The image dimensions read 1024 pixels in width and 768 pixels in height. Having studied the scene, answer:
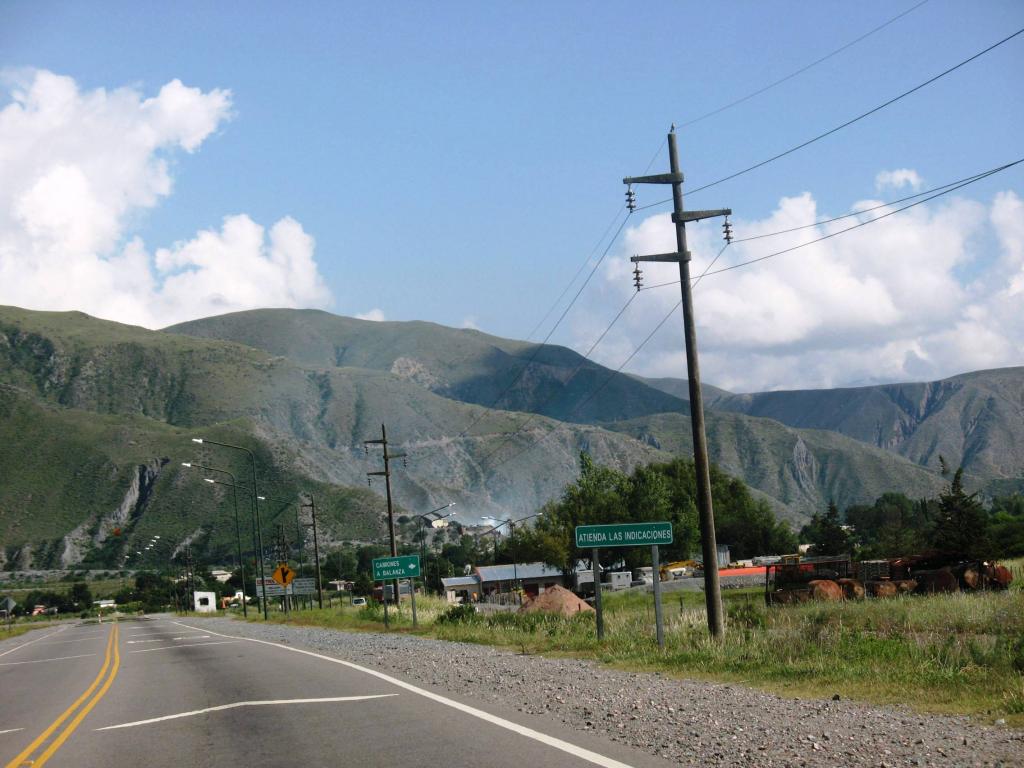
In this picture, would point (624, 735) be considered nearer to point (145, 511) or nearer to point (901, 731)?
point (901, 731)

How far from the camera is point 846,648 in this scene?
1533 cm

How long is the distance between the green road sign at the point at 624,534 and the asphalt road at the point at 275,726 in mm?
4704

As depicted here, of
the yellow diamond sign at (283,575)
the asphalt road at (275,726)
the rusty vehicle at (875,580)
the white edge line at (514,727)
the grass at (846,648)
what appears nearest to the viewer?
the white edge line at (514,727)

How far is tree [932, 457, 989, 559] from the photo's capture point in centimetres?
4166

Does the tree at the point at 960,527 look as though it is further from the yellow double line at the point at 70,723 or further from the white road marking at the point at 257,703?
the white road marking at the point at 257,703

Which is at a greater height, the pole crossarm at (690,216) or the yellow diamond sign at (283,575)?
the pole crossarm at (690,216)

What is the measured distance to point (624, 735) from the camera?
9.98m

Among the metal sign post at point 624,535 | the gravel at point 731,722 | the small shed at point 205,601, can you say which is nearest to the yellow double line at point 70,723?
the gravel at point 731,722

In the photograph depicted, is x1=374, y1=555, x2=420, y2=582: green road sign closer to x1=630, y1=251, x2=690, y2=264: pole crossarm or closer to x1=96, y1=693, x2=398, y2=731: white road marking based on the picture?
x1=630, y1=251, x2=690, y2=264: pole crossarm

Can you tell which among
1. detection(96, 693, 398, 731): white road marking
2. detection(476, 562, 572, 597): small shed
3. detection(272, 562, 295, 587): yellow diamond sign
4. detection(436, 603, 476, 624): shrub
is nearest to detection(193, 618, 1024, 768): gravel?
detection(96, 693, 398, 731): white road marking

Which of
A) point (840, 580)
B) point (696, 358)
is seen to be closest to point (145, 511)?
point (840, 580)

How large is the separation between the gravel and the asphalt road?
50 centimetres

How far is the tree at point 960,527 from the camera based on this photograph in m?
41.7

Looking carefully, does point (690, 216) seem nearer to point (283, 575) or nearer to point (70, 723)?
point (70, 723)
